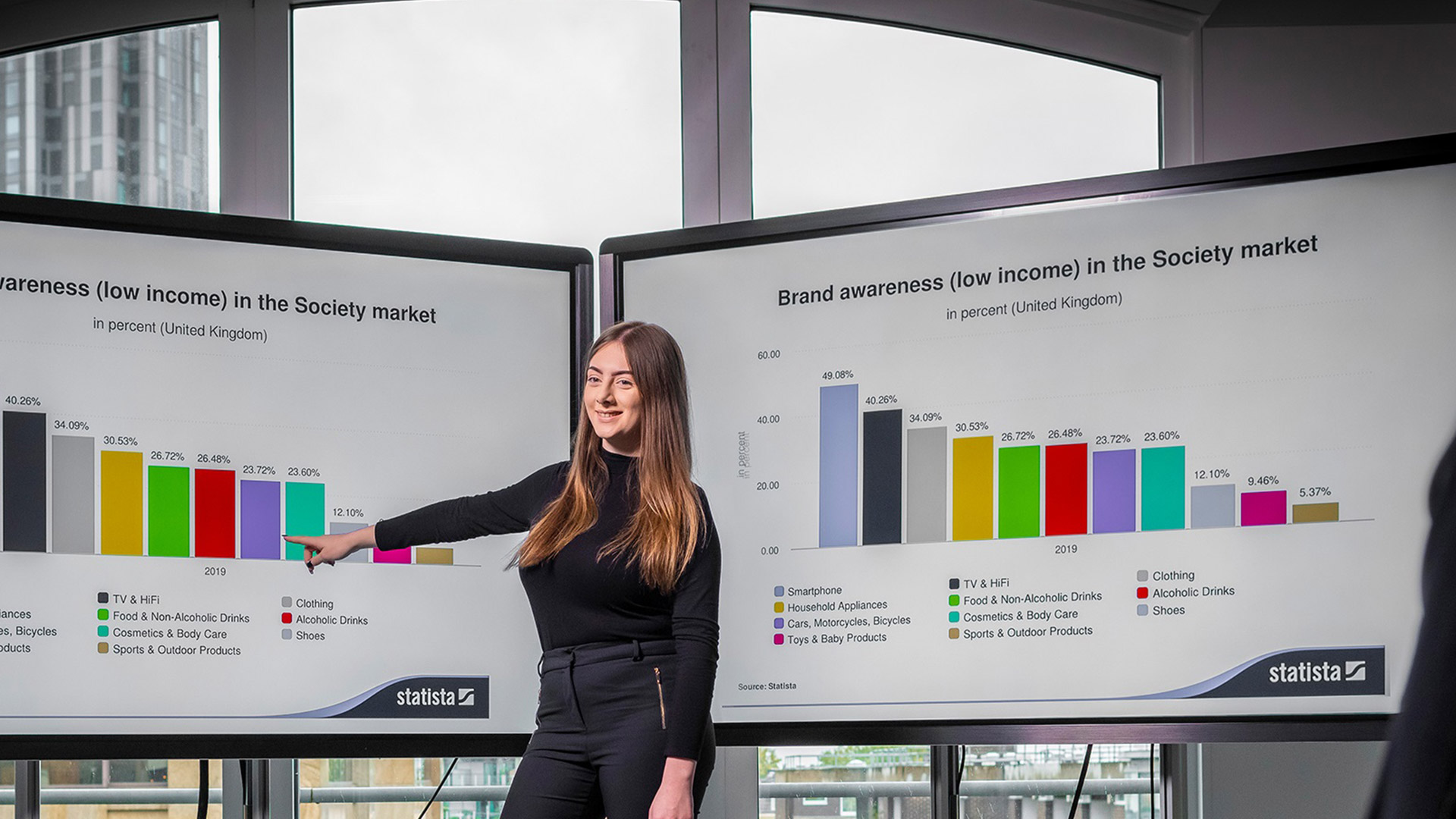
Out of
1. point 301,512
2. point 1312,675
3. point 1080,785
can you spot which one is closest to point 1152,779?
point 1080,785

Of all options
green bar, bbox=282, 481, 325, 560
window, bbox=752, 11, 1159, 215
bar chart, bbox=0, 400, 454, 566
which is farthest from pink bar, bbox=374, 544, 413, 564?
window, bbox=752, 11, 1159, 215

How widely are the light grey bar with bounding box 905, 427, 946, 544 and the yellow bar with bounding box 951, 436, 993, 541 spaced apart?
2cm

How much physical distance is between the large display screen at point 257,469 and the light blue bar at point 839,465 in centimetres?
54

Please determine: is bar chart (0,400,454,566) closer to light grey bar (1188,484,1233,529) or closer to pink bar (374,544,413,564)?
pink bar (374,544,413,564)

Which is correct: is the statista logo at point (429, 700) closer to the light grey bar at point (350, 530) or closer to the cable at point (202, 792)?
the light grey bar at point (350, 530)

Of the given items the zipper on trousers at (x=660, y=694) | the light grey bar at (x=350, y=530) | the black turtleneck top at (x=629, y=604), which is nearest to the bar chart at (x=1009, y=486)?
the black turtleneck top at (x=629, y=604)

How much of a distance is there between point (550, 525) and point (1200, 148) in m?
1.76

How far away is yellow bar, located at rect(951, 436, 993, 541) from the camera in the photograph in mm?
2188

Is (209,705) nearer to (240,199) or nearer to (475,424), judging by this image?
(475,424)

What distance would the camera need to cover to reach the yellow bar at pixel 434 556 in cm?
232

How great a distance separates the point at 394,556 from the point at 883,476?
948mm

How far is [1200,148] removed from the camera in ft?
8.95

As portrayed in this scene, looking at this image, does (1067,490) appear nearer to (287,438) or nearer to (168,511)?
(287,438)

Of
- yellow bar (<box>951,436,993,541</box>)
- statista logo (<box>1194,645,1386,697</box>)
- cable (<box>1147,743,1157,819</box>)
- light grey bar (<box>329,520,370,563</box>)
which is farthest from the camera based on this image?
cable (<box>1147,743,1157,819</box>)
